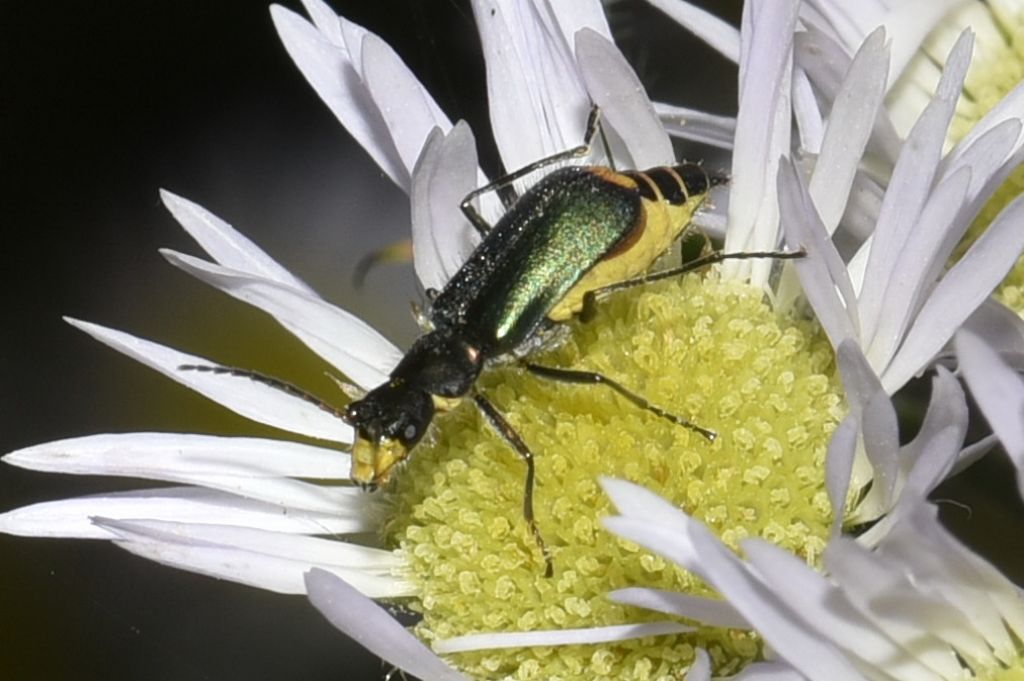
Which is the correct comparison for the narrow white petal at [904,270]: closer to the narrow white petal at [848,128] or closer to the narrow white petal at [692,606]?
the narrow white petal at [848,128]

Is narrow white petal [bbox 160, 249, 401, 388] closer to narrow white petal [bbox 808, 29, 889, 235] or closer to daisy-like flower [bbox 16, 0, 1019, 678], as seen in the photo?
daisy-like flower [bbox 16, 0, 1019, 678]

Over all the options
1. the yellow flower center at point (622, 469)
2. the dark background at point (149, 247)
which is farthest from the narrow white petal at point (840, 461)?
the dark background at point (149, 247)

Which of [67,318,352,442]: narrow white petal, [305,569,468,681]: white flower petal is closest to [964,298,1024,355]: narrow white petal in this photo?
[305,569,468,681]: white flower petal

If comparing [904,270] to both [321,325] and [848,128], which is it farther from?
[321,325]

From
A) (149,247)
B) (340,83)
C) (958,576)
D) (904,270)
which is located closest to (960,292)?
(904,270)

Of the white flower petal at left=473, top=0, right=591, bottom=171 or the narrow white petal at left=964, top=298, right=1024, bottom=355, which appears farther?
the white flower petal at left=473, top=0, right=591, bottom=171
